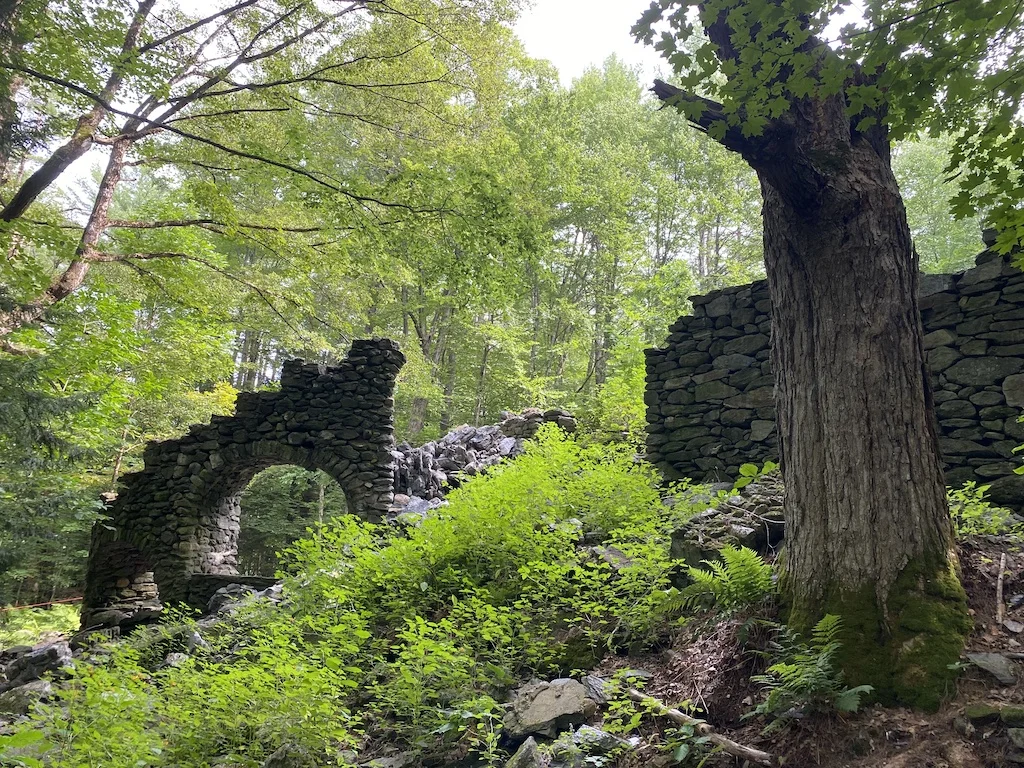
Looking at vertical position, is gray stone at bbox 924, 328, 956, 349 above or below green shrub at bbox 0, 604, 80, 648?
above

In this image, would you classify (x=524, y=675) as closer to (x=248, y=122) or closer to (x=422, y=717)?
(x=422, y=717)

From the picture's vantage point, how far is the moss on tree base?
7.24ft

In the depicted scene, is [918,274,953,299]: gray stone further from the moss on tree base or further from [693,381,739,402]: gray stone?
the moss on tree base

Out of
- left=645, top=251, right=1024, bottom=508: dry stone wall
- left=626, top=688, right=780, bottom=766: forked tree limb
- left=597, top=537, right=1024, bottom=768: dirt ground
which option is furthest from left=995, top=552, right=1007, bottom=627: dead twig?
left=645, top=251, right=1024, bottom=508: dry stone wall

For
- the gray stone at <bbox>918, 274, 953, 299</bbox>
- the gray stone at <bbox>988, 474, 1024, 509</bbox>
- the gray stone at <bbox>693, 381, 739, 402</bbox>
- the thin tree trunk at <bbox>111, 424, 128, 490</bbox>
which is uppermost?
the gray stone at <bbox>918, 274, 953, 299</bbox>

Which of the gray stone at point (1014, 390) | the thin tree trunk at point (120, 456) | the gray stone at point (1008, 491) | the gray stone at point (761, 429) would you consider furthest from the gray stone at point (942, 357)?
the thin tree trunk at point (120, 456)

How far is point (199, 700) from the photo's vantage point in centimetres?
323

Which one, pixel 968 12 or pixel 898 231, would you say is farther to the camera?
pixel 898 231

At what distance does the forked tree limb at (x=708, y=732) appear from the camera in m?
2.12

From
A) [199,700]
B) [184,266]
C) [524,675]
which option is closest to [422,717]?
[524,675]

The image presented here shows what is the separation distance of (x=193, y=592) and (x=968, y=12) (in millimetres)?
11859

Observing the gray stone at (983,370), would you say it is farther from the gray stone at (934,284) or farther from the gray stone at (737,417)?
the gray stone at (737,417)

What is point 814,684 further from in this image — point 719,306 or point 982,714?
point 719,306

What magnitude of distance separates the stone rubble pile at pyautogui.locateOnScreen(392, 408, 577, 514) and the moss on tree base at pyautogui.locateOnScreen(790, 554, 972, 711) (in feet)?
25.5
